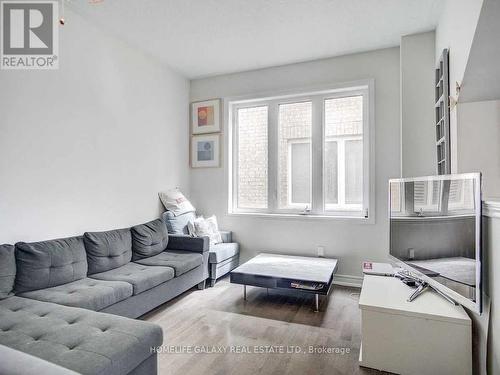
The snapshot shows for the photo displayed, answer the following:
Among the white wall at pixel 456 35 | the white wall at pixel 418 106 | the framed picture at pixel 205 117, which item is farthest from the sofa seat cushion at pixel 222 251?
the white wall at pixel 456 35

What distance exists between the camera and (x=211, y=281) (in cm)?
335

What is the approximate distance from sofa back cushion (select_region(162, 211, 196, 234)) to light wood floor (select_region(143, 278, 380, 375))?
0.80m

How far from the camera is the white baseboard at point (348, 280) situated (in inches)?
133

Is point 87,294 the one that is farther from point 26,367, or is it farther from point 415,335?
point 415,335

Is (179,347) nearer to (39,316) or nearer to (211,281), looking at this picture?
(39,316)

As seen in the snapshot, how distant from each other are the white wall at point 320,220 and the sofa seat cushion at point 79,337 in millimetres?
2410

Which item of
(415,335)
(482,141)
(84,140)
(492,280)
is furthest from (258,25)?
(415,335)

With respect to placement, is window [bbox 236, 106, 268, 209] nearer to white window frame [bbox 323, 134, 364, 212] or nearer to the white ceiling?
the white ceiling

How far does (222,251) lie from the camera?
347 centimetres

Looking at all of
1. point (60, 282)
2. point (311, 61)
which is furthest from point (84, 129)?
point (311, 61)

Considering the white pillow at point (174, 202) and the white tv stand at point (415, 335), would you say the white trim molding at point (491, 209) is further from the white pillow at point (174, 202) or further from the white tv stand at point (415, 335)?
the white pillow at point (174, 202)

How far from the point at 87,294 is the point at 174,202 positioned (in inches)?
73.0

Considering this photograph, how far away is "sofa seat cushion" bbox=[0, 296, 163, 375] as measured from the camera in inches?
49.6

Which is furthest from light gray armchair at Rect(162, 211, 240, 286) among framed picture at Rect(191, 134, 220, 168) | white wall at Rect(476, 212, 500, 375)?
white wall at Rect(476, 212, 500, 375)
